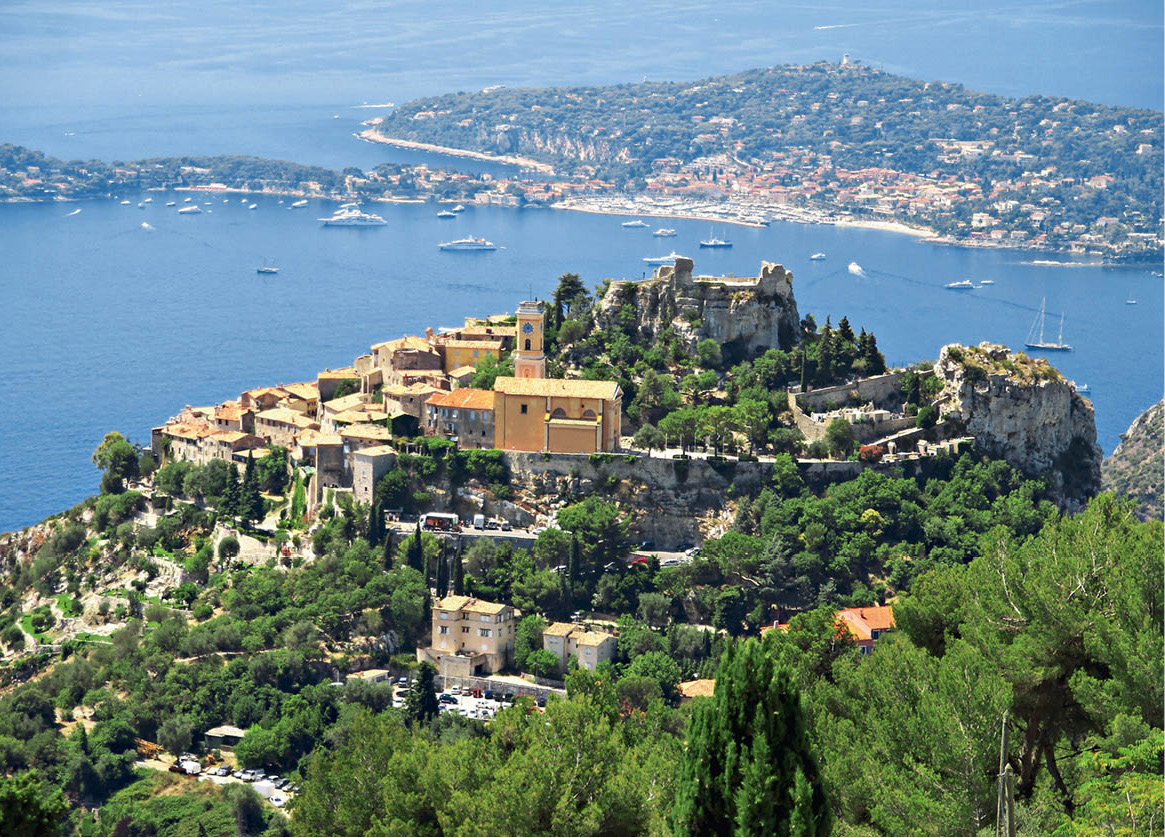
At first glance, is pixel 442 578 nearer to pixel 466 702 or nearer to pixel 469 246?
pixel 466 702

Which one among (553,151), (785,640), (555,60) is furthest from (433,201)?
(785,640)

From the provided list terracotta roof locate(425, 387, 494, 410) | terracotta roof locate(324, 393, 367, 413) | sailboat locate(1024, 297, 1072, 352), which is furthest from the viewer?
sailboat locate(1024, 297, 1072, 352)

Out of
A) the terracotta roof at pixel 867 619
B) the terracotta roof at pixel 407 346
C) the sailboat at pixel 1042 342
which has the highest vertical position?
the terracotta roof at pixel 407 346

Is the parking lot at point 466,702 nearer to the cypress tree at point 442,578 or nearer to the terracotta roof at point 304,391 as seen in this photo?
the cypress tree at point 442,578

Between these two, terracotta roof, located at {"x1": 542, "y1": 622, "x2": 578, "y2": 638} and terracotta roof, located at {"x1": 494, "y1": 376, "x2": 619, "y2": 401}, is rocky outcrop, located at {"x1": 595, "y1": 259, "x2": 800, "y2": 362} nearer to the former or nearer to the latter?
terracotta roof, located at {"x1": 494, "y1": 376, "x2": 619, "y2": 401}

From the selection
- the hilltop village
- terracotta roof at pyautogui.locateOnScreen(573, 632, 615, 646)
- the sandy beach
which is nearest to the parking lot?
the hilltop village

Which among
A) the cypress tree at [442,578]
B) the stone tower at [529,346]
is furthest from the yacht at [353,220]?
the cypress tree at [442,578]
